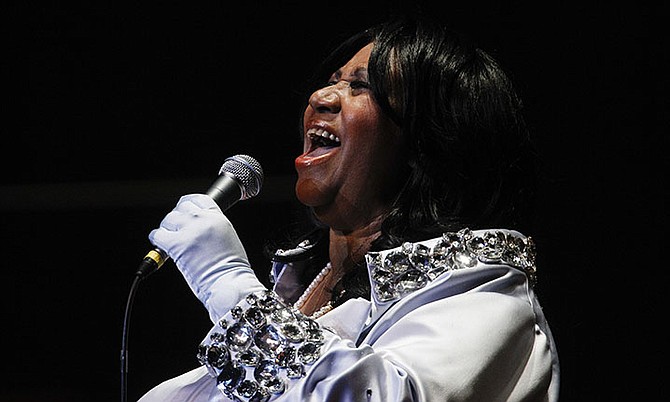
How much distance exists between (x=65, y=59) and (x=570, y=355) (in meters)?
1.24

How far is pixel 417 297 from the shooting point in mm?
1243

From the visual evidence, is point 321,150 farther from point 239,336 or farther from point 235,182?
point 239,336

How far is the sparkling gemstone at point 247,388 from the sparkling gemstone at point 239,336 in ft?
0.13

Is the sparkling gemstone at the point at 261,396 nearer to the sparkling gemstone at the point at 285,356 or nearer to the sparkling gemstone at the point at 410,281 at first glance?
the sparkling gemstone at the point at 285,356

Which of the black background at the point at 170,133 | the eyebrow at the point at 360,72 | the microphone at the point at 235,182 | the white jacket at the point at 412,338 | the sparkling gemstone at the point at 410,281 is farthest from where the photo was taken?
the black background at the point at 170,133

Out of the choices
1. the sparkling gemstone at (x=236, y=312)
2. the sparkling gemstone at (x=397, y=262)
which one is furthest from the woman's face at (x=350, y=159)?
the sparkling gemstone at (x=236, y=312)

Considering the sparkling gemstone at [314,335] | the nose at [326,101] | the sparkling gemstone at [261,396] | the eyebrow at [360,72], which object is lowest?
the sparkling gemstone at [261,396]

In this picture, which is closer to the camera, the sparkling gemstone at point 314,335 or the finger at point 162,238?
the sparkling gemstone at point 314,335

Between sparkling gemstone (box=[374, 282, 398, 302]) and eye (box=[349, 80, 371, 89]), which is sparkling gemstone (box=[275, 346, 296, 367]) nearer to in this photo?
sparkling gemstone (box=[374, 282, 398, 302])

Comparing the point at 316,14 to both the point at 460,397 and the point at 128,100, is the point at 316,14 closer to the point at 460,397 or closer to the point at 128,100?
the point at 128,100

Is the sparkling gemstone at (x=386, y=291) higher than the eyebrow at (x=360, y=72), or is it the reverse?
the eyebrow at (x=360, y=72)

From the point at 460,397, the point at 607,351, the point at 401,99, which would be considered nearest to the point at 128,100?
the point at 401,99

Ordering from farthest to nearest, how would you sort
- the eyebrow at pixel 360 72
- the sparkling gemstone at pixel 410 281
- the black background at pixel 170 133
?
1. the black background at pixel 170 133
2. the eyebrow at pixel 360 72
3. the sparkling gemstone at pixel 410 281

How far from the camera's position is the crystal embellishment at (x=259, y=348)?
118 cm
